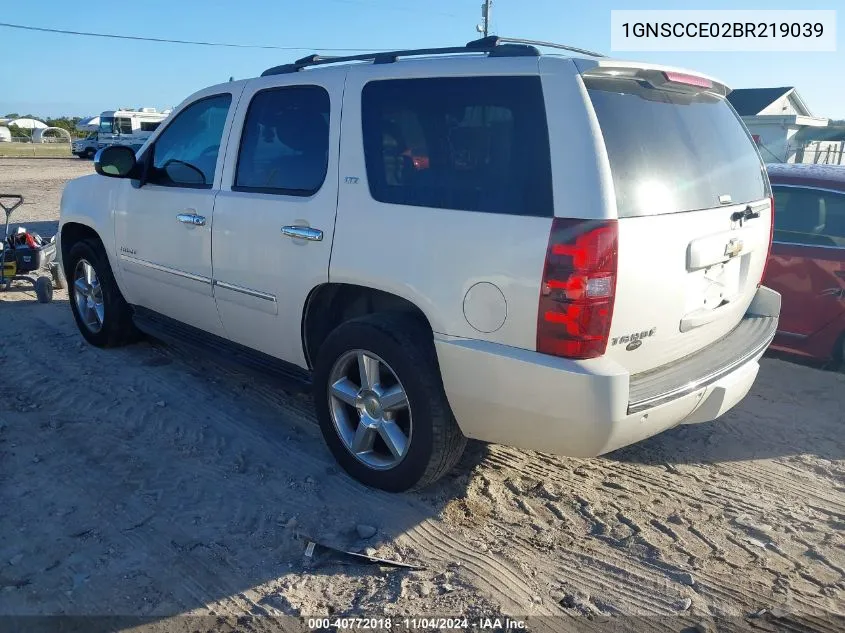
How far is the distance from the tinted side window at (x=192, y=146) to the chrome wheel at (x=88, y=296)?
1272 millimetres

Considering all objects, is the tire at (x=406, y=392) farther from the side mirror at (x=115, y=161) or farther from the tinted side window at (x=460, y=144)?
the side mirror at (x=115, y=161)

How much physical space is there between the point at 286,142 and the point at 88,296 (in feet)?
9.14

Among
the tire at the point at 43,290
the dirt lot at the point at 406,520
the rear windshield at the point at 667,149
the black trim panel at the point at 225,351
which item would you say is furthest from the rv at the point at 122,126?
the rear windshield at the point at 667,149

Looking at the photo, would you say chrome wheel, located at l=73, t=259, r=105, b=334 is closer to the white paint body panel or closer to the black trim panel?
the black trim panel

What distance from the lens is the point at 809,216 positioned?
5.19 metres

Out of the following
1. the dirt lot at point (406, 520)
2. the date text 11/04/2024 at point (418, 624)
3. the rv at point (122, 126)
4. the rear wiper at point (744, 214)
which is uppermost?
the rv at point (122, 126)

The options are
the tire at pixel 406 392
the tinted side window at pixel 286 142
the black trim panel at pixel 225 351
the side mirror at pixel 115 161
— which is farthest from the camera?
the side mirror at pixel 115 161

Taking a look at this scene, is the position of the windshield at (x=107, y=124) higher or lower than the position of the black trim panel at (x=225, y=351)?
higher

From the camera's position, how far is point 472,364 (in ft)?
9.37

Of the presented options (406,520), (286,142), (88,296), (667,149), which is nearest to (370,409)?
(406,520)

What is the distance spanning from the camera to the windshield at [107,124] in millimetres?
39625

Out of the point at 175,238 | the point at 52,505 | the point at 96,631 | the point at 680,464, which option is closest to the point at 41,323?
the point at 175,238

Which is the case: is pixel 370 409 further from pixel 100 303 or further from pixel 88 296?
pixel 88 296

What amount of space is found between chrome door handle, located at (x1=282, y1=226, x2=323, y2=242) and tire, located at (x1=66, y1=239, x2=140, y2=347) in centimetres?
232
